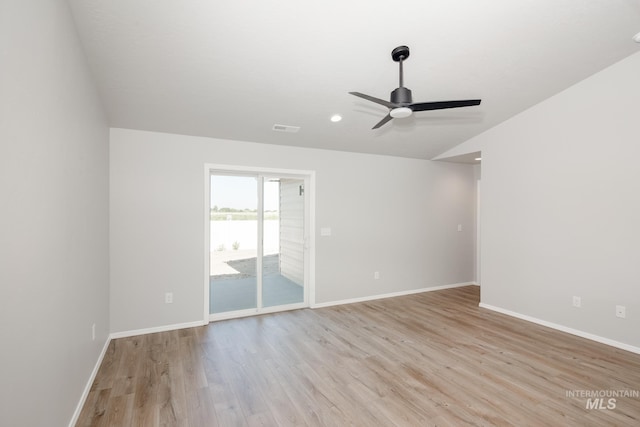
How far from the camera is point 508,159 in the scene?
15.3ft

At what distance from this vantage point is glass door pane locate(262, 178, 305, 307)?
15.7ft

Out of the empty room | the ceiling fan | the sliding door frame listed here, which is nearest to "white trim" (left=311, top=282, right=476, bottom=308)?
the empty room

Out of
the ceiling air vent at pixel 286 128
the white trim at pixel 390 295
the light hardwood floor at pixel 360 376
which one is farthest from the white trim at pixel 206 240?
the white trim at pixel 390 295

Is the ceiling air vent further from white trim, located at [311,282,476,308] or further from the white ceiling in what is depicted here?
white trim, located at [311,282,476,308]

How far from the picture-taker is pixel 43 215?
66.2 inches

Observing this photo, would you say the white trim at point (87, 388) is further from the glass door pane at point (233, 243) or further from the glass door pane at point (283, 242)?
the glass door pane at point (283, 242)

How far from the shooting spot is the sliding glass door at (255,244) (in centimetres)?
445

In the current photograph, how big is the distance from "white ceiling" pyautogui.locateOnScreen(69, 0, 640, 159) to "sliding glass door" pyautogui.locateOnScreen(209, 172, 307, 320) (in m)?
0.89

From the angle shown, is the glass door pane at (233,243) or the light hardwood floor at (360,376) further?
the glass door pane at (233,243)

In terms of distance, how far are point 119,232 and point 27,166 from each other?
2533 mm

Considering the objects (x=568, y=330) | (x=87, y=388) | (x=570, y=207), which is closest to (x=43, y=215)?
(x=87, y=388)

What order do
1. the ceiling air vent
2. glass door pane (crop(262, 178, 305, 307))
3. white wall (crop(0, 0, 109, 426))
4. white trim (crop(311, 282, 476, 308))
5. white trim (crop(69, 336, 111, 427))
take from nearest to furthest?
1. white wall (crop(0, 0, 109, 426))
2. white trim (crop(69, 336, 111, 427))
3. the ceiling air vent
4. glass door pane (crop(262, 178, 305, 307))
5. white trim (crop(311, 282, 476, 308))

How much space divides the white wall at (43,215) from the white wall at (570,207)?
525 cm

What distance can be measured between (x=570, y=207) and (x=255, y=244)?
4345 millimetres
